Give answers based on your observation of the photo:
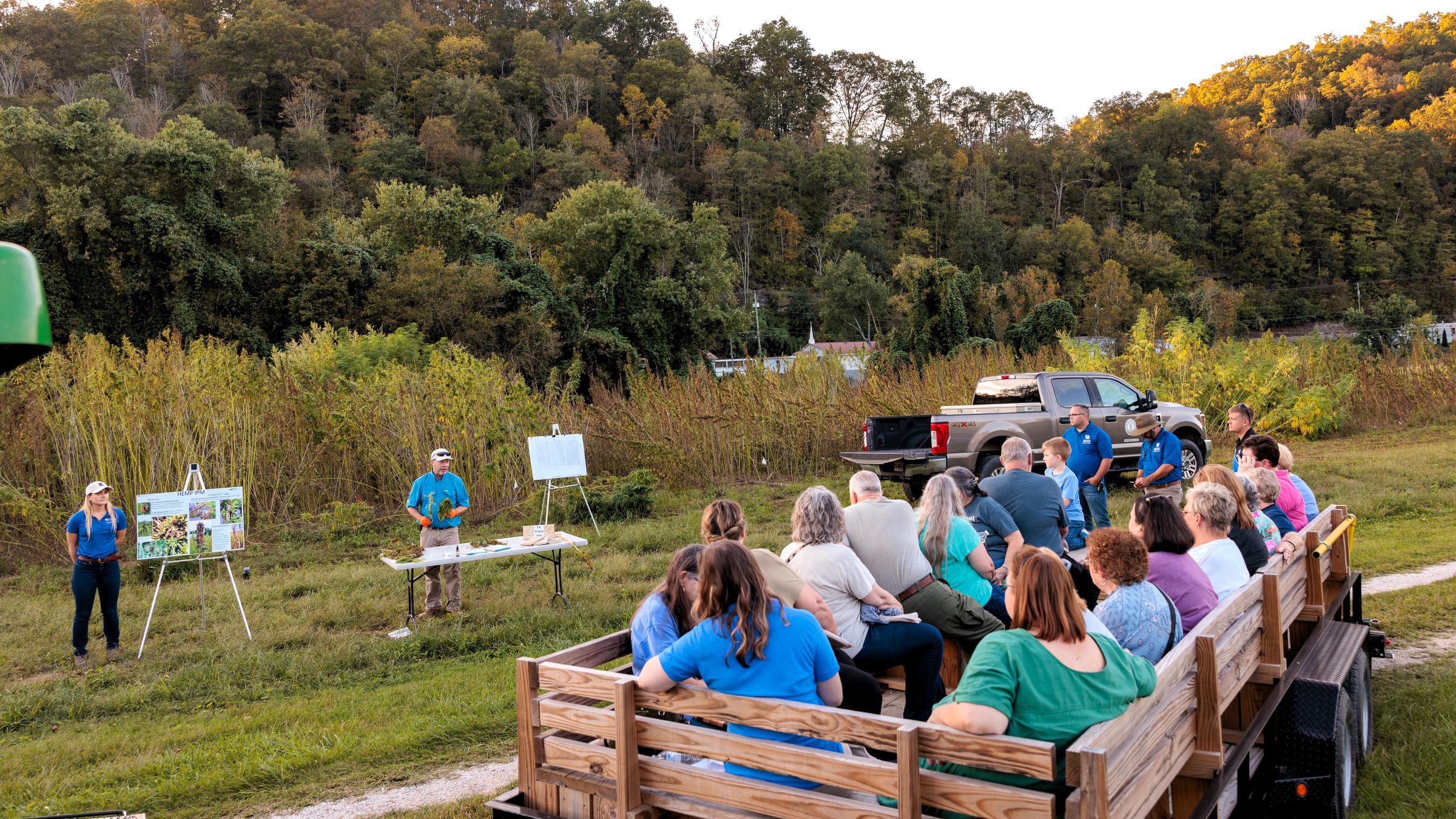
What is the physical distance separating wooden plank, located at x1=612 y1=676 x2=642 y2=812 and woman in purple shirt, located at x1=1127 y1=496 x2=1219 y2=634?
244 centimetres

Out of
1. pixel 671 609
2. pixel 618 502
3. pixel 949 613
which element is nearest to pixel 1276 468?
pixel 949 613

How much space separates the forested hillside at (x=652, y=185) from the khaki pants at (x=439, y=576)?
23089 mm

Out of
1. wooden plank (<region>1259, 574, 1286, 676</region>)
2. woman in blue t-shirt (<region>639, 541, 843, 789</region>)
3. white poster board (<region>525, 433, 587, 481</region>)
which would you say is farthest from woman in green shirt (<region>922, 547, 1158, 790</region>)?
white poster board (<region>525, 433, 587, 481</region>)

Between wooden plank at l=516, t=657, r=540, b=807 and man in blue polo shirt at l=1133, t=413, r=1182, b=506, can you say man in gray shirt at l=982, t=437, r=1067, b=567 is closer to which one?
man in blue polo shirt at l=1133, t=413, r=1182, b=506

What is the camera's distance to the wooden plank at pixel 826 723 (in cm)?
245

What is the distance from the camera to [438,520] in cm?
813

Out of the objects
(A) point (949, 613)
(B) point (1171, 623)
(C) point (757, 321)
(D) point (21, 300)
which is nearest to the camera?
(D) point (21, 300)

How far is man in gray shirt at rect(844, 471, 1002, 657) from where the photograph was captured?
4531 millimetres

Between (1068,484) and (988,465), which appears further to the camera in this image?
(988,465)

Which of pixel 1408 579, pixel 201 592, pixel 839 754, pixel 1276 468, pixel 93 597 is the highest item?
pixel 1276 468

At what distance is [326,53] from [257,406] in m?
90.9

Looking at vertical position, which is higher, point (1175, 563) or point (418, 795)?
point (1175, 563)

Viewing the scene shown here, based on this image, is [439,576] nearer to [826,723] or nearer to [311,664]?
[311,664]

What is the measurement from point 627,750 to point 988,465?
33.4 ft
